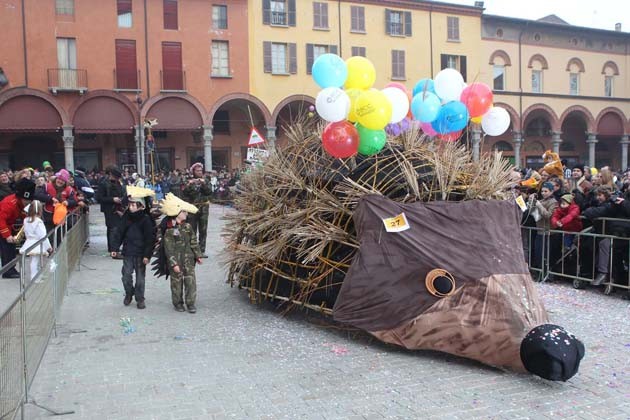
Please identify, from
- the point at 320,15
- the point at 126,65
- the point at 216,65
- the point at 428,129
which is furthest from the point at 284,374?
the point at 320,15

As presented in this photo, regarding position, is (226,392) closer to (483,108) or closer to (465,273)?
(465,273)

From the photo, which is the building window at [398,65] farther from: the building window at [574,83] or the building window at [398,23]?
the building window at [574,83]

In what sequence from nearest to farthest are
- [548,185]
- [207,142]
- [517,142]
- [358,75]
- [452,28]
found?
[358,75], [548,185], [207,142], [452,28], [517,142]

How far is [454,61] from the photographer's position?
36.5m

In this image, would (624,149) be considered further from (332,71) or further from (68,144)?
(332,71)

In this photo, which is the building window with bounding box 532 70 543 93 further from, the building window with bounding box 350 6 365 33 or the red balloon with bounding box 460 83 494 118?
the red balloon with bounding box 460 83 494 118

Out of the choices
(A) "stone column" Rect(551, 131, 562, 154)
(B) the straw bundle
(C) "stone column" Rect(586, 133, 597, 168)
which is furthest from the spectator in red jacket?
(C) "stone column" Rect(586, 133, 597, 168)

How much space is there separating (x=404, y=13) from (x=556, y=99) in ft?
41.8

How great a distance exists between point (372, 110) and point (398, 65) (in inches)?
1165

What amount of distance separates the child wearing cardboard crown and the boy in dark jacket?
0.45 meters

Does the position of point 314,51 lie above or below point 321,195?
above

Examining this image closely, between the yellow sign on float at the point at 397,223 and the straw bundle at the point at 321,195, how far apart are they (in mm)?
457

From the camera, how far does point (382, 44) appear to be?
113 feet

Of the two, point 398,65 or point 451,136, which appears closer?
point 451,136
